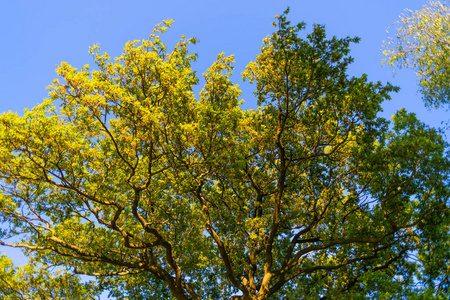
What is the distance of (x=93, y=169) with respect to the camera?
1557 cm

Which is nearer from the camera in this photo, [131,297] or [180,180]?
[180,180]

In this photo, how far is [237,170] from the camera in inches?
603

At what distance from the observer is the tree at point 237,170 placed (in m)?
13.7

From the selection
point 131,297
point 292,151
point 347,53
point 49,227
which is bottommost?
point 131,297

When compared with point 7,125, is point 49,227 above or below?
below

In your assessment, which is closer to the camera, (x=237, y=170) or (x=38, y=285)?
(x=237, y=170)

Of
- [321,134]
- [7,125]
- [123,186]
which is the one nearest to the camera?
[7,125]

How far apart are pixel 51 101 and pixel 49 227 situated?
5.55 meters

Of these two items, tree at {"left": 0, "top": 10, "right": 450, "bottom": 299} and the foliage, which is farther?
the foliage

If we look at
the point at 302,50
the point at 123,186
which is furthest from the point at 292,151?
the point at 123,186

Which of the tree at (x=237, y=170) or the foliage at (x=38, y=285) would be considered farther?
the foliage at (x=38, y=285)

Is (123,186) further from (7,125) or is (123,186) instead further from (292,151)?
(292,151)

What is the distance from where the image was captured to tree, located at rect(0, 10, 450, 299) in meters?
13.7

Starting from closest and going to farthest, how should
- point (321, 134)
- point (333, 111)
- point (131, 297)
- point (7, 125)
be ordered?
point (7, 125), point (333, 111), point (321, 134), point (131, 297)
